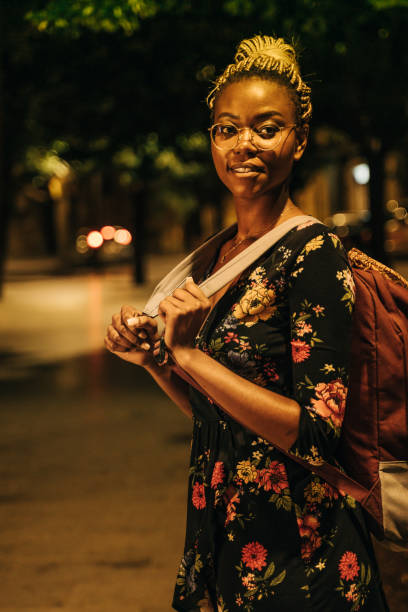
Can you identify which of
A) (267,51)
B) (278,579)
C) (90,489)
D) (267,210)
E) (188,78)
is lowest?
(90,489)

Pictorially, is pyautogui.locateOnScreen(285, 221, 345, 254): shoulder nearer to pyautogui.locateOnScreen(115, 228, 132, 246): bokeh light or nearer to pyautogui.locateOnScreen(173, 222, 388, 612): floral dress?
pyautogui.locateOnScreen(173, 222, 388, 612): floral dress

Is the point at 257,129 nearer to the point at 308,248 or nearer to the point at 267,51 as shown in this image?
the point at 267,51

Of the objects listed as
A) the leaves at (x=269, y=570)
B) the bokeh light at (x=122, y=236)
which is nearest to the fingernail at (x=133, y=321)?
the leaves at (x=269, y=570)

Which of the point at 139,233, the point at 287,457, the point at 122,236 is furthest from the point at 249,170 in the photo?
the point at 139,233

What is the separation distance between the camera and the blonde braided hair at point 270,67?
6.24ft

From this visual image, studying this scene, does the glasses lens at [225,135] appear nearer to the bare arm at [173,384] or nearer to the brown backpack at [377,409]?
the brown backpack at [377,409]

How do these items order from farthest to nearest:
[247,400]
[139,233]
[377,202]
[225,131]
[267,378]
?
[139,233] → [377,202] → [225,131] → [267,378] → [247,400]

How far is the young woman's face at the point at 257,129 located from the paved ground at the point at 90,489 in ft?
9.91

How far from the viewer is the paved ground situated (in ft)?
15.3

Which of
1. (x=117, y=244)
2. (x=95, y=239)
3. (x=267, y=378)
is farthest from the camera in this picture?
(x=117, y=244)

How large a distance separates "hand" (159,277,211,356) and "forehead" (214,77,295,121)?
1.33 ft

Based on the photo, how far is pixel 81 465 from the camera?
6883 millimetres

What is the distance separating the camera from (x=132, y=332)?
194 centimetres

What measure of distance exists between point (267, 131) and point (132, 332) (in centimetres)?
52
